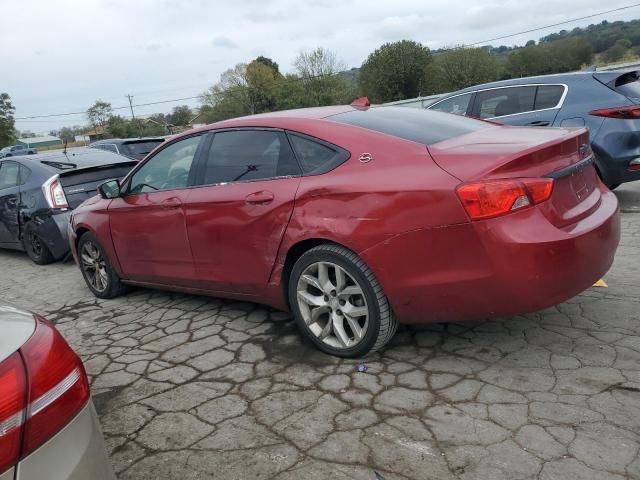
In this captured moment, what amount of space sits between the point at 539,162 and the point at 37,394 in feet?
8.16

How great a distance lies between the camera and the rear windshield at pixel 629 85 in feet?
20.0

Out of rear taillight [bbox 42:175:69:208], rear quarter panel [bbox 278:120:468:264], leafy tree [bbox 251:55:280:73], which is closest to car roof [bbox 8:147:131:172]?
Answer: rear taillight [bbox 42:175:69:208]

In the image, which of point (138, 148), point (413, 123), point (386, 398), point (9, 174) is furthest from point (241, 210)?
point (138, 148)

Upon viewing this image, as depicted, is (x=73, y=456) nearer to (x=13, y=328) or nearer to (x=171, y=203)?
(x=13, y=328)

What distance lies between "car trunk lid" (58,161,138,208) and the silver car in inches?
212

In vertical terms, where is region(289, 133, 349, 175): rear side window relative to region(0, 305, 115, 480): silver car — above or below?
Answer: above

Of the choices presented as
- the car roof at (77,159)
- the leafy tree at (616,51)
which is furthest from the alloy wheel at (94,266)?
the leafy tree at (616,51)

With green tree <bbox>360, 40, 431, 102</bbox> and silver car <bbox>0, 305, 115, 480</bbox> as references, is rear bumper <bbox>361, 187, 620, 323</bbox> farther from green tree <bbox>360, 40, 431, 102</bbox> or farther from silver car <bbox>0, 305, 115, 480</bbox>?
green tree <bbox>360, 40, 431, 102</bbox>

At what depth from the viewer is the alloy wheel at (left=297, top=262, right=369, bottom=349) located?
3.24m

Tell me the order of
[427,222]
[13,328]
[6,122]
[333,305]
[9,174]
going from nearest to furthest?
[13,328]
[427,222]
[333,305]
[9,174]
[6,122]

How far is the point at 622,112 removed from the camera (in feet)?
19.6

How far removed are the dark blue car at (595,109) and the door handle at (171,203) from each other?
4.45 metres

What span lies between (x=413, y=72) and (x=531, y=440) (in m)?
51.1

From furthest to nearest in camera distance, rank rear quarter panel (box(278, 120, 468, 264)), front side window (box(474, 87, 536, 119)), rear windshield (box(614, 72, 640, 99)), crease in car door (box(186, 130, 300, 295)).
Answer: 1. front side window (box(474, 87, 536, 119))
2. rear windshield (box(614, 72, 640, 99))
3. crease in car door (box(186, 130, 300, 295))
4. rear quarter panel (box(278, 120, 468, 264))
